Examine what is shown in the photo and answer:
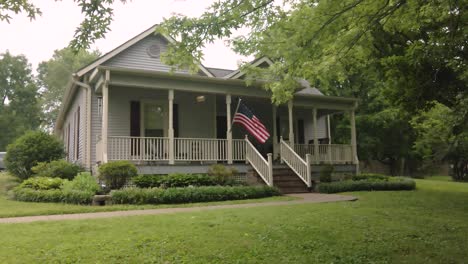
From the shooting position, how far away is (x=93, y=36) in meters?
5.62

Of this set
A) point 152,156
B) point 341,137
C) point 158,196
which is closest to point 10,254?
point 158,196

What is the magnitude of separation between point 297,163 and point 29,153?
1074 centimetres

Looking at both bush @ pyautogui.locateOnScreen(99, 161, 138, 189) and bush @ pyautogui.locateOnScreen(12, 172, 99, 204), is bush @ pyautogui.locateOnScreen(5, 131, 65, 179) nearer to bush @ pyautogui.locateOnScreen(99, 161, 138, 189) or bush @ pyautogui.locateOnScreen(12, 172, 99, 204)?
bush @ pyautogui.locateOnScreen(12, 172, 99, 204)

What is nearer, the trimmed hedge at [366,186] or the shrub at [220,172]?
the shrub at [220,172]

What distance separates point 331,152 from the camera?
57.5ft

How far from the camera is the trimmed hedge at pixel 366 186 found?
13820 mm

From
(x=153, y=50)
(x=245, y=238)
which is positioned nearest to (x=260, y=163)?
(x=153, y=50)

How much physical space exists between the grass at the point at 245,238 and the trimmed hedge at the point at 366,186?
501 cm

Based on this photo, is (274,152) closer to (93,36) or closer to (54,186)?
(54,186)

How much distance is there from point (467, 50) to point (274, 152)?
9378mm

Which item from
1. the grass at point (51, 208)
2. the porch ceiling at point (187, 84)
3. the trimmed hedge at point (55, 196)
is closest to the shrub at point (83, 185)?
the trimmed hedge at point (55, 196)

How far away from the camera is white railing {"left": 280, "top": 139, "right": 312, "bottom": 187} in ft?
46.0

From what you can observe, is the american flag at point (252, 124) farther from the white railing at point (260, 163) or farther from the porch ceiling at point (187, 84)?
the porch ceiling at point (187, 84)

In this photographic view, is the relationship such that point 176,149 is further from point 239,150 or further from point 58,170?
point 58,170
